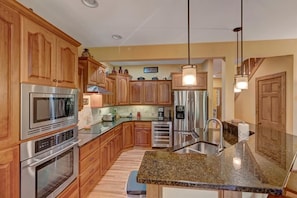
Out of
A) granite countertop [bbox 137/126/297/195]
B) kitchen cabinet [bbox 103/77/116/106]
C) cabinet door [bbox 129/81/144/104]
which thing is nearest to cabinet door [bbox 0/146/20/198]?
granite countertop [bbox 137/126/297/195]

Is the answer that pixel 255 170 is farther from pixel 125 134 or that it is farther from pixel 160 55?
pixel 125 134

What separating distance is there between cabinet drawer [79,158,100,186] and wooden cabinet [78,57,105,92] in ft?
4.33

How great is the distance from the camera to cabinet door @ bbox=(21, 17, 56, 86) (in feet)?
4.98

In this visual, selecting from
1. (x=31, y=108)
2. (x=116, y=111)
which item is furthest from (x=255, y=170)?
(x=116, y=111)

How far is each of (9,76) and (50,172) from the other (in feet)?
3.39

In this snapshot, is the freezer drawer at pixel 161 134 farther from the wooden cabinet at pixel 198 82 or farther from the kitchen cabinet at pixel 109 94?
the kitchen cabinet at pixel 109 94

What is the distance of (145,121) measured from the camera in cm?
537

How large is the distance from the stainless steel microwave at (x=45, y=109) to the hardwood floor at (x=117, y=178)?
4.58 feet

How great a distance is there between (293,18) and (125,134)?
4369mm

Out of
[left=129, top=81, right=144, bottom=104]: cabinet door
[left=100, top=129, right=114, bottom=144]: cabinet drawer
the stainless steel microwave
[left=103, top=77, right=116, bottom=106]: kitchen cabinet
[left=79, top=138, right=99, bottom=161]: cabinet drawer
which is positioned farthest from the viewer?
[left=129, top=81, right=144, bottom=104]: cabinet door

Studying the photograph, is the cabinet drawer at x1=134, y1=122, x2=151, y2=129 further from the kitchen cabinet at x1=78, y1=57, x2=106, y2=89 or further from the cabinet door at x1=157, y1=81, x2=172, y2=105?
the kitchen cabinet at x1=78, y1=57, x2=106, y2=89

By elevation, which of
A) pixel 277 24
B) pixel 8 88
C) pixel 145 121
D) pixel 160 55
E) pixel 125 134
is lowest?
pixel 125 134

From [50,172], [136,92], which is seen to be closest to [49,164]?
[50,172]

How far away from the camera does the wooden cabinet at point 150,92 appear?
18.8 ft
